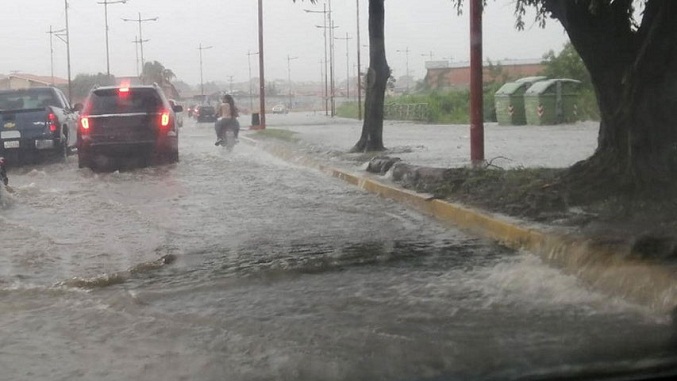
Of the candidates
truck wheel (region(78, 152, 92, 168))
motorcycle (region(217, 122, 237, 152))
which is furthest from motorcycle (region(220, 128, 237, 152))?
truck wheel (region(78, 152, 92, 168))

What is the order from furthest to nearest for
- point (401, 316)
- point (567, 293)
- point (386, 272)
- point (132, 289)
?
1. point (386, 272)
2. point (132, 289)
3. point (567, 293)
4. point (401, 316)

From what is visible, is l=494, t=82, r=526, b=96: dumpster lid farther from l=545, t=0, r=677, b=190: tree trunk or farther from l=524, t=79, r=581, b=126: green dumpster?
l=545, t=0, r=677, b=190: tree trunk

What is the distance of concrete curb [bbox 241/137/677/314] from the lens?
21.1 ft

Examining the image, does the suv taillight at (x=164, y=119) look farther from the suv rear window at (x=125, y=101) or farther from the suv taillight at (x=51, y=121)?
the suv taillight at (x=51, y=121)

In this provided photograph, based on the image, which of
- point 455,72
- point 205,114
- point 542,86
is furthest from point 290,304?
point 455,72

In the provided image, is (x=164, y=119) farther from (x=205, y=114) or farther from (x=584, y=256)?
(x=205, y=114)

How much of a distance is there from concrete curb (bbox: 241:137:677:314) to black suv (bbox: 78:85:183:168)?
7.75 metres

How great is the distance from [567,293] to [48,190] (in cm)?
1005

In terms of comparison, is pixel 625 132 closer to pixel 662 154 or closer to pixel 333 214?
pixel 662 154

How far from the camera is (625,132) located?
31.3 feet

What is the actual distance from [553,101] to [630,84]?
84.0 feet

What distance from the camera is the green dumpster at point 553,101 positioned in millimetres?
33875

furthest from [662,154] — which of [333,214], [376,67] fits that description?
[376,67]

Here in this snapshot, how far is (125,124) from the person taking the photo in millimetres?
17906
